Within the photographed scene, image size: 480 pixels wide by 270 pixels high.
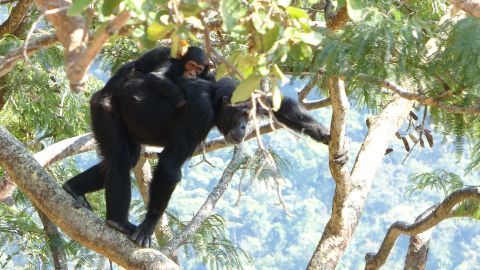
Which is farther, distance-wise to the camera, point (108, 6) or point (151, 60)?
point (151, 60)

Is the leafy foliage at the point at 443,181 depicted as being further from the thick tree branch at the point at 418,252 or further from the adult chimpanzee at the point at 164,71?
the adult chimpanzee at the point at 164,71

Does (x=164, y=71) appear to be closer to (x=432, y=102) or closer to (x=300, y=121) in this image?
(x=300, y=121)

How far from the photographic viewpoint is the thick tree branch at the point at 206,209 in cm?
521

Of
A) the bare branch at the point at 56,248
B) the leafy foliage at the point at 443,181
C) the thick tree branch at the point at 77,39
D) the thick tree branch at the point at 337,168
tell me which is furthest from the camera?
the leafy foliage at the point at 443,181

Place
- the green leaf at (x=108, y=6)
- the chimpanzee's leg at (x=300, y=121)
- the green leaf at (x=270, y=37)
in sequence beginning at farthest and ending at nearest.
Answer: the chimpanzee's leg at (x=300, y=121)
the green leaf at (x=270, y=37)
the green leaf at (x=108, y=6)

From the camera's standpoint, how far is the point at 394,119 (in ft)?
20.4

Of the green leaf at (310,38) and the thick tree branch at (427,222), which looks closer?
the green leaf at (310,38)

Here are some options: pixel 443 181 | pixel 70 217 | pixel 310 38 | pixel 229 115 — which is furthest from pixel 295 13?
pixel 443 181

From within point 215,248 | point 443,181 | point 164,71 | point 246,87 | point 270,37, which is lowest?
point 215,248

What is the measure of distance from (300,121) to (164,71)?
3.53ft

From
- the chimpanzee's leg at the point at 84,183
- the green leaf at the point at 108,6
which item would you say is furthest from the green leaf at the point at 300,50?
the chimpanzee's leg at the point at 84,183

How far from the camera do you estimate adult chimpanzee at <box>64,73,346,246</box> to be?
18.2 ft

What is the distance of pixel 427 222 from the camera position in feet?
21.7

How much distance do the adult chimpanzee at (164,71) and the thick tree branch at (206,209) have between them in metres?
0.69
